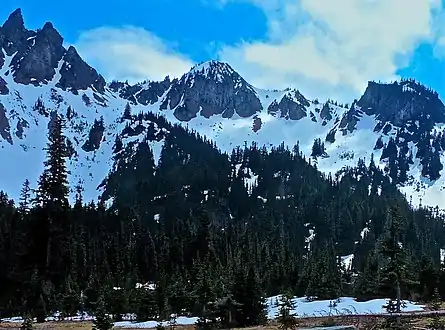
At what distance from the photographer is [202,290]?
51.0m

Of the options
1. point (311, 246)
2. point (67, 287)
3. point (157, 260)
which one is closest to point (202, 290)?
point (67, 287)

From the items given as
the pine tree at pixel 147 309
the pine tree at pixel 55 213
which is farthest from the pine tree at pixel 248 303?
the pine tree at pixel 147 309

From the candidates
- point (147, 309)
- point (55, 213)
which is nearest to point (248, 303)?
point (55, 213)

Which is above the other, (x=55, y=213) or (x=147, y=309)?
(x=55, y=213)

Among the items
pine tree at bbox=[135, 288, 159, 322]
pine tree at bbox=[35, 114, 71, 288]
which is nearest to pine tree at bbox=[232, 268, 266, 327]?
pine tree at bbox=[35, 114, 71, 288]

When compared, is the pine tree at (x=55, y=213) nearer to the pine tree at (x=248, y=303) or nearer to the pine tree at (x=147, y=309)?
the pine tree at (x=147, y=309)

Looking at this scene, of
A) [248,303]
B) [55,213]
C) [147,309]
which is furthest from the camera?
[147,309]

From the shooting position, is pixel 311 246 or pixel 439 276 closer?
pixel 439 276

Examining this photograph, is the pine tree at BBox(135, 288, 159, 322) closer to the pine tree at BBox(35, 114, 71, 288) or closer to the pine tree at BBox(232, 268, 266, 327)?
the pine tree at BBox(35, 114, 71, 288)

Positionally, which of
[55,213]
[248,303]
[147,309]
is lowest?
[248,303]

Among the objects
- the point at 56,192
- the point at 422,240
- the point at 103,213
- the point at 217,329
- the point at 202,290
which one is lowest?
the point at 217,329

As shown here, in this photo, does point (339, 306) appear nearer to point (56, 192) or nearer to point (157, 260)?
point (56, 192)

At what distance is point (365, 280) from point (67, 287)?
3868 centimetres

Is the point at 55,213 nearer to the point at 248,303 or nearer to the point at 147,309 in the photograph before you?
the point at 248,303
